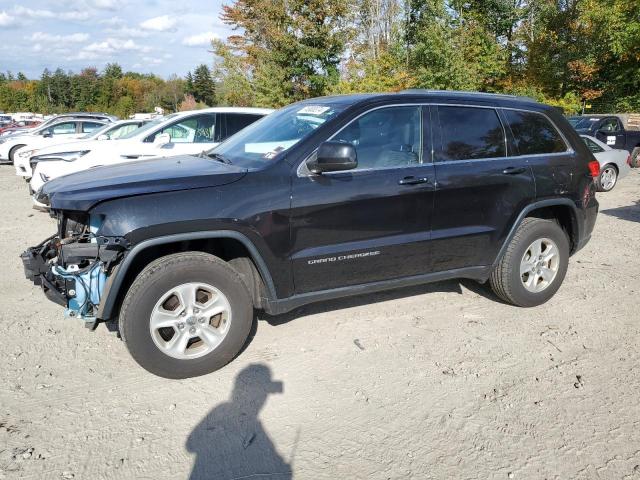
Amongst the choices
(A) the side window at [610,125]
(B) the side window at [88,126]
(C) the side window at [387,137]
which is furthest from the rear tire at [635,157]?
(B) the side window at [88,126]

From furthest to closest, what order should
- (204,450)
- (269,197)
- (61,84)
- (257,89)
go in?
(61,84) → (257,89) → (269,197) → (204,450)

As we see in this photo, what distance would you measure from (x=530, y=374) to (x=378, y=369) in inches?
41.8

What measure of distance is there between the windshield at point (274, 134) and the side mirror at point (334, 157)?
30 cm

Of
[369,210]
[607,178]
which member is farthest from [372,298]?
[607,178]

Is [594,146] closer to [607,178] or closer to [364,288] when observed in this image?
[607,178]

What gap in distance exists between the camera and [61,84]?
82.4 m

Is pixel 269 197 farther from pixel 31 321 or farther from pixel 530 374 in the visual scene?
pixel 31 321

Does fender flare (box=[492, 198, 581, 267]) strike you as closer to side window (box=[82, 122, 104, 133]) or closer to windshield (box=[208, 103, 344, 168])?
windshield (box=[208, 103, 344, 168])

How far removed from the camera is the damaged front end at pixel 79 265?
10.4ft

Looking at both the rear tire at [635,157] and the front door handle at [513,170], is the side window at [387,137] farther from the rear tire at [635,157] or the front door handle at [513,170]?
the rear tire at [635,157]

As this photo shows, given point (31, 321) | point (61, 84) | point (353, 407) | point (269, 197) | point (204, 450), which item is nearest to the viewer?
point (204, 450)

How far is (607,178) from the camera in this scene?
38.5 ft

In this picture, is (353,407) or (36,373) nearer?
(353,407)

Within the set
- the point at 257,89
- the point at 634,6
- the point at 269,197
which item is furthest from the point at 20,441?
the point at 634,6
